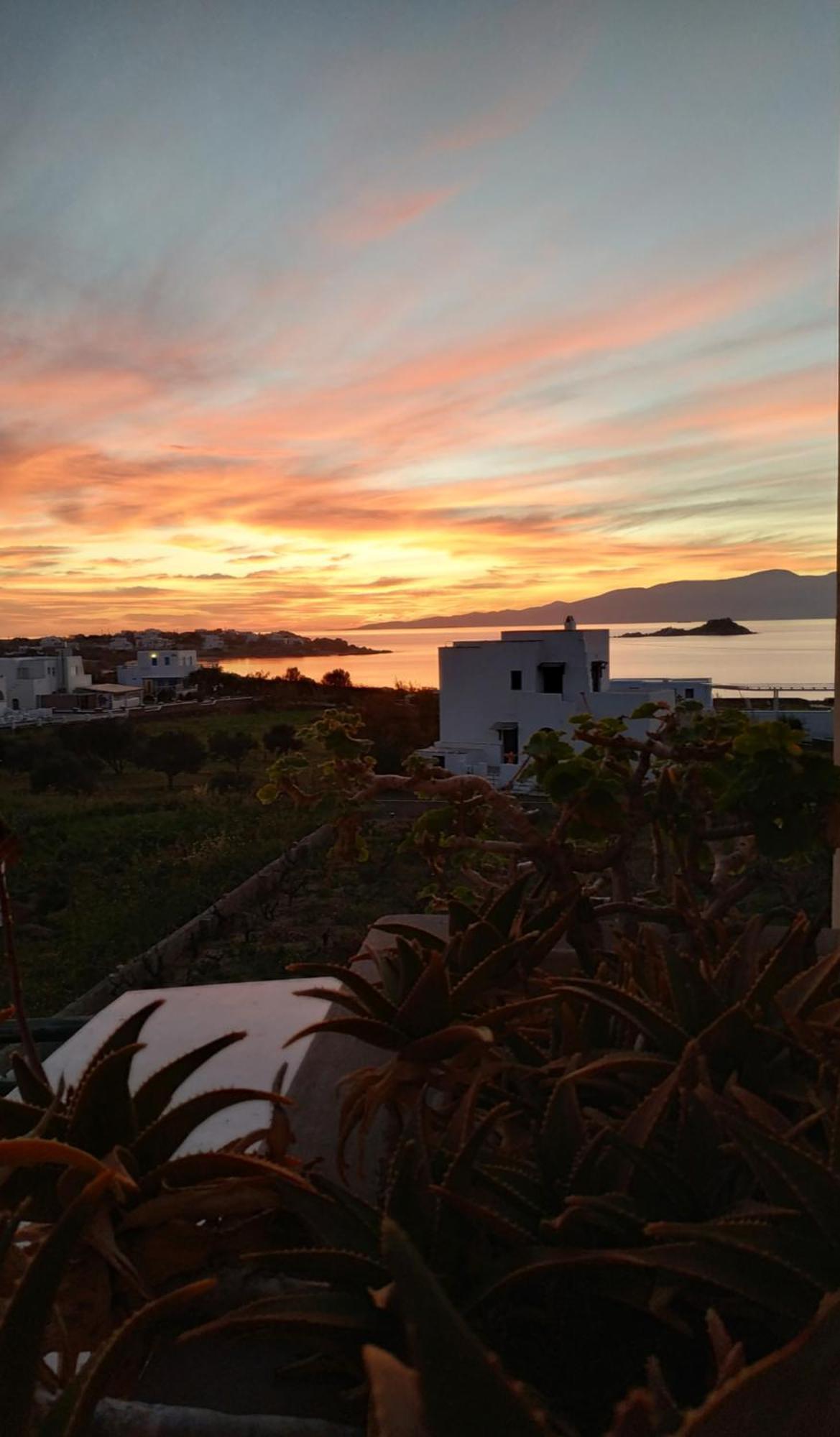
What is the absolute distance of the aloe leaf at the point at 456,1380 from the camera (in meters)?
0.30

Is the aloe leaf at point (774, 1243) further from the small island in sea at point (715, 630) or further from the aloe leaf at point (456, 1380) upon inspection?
the small island in sea at point (715, 630)

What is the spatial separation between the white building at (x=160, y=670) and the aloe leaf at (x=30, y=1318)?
15.4 metres

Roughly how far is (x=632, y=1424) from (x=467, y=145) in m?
4.04

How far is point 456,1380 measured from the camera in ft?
1.00

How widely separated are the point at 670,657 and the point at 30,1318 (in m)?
9.90

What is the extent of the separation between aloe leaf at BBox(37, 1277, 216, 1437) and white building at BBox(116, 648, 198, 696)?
15409 millimetres

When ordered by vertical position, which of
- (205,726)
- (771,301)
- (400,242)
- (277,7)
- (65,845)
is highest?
(277,7)

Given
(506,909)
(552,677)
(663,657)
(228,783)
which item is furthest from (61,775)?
(506,909)

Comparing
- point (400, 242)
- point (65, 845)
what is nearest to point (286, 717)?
point (65, 845)

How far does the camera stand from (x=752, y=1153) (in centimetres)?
48

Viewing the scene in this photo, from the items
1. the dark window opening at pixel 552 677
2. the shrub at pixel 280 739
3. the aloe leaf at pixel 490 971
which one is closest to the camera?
the aloe leaf at pixel 490 971

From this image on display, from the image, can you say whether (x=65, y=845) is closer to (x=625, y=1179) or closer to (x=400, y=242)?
(x=400, y=242)

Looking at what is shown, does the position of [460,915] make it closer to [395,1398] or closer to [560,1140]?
[560,1140]

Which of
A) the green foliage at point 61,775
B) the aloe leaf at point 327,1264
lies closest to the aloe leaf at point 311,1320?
the aloe leaf at point 327,1264
